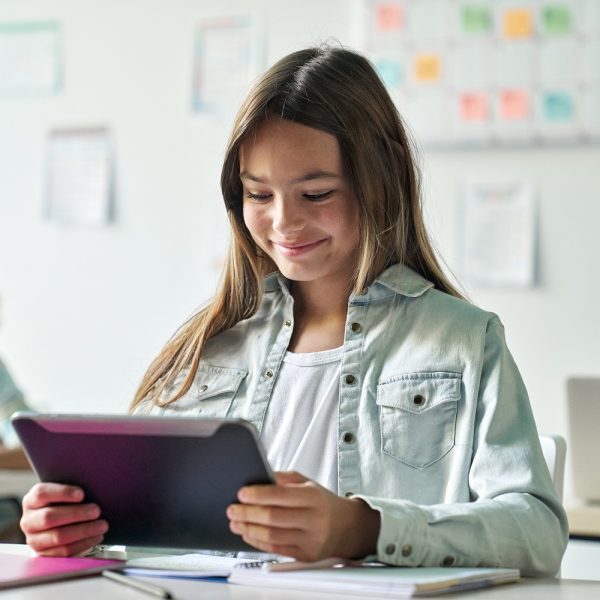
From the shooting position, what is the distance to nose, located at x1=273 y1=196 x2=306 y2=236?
53.6 inches

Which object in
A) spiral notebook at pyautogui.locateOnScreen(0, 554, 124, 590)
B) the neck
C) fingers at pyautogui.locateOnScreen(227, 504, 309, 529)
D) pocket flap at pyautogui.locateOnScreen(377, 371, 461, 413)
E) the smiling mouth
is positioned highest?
the smiling mouth

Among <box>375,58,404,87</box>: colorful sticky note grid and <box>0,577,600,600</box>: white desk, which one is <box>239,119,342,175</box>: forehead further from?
<box>375,58,404,87</box>: colorful sticky note grid

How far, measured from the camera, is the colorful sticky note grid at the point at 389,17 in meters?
2.85

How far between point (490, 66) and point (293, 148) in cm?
155

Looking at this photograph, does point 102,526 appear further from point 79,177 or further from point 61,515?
point 79,177

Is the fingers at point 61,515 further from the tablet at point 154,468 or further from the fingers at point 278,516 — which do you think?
the fingers at point 278,516

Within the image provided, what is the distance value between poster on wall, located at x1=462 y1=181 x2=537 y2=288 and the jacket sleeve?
143 cm

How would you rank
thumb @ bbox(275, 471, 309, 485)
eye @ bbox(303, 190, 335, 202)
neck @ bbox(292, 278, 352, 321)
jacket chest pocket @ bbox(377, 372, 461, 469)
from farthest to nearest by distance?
neck @ bbox(292, 278, 352, 321) → eye @ bbox(303, 190, 335, 202) → jacket chest pocket @ bbox(377, 372, 461, 469) → thumb @ bbox(275, 471, 309, 485)

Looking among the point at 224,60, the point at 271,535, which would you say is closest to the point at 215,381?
the point at 271,535

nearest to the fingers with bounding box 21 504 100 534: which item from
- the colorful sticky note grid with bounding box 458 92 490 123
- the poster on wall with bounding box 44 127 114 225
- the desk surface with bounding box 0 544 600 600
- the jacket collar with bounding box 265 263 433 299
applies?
the desk surface with bounding box 0 544 600 600

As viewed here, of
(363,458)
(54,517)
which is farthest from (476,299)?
(54,517)

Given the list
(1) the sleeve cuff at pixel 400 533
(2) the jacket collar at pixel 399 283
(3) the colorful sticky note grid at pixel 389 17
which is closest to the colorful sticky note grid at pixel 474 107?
(3) the colorful sticky note grid at pixel 389 17

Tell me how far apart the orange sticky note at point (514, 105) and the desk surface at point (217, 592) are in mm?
1898

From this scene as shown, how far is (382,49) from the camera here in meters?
2.86
